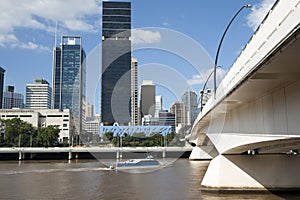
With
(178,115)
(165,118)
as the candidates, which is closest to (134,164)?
(178,115)

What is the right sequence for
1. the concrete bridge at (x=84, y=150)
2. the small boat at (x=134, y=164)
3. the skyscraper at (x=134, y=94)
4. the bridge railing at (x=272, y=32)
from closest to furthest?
the bridge railing at (x=272, y=32) < the small boat at (x=134, y=164) < the concrete bridge at (x=84, y=150) < the skyscraper at (x=134, y=94)

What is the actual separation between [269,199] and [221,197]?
2.86m

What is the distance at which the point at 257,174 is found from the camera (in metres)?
22.6

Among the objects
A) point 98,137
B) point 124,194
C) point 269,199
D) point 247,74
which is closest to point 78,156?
point 98,137

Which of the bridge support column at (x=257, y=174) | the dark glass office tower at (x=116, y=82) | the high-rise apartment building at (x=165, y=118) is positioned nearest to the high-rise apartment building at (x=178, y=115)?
the high-rise apartment building at (x=165, y=118)

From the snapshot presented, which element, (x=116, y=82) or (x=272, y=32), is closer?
(x=272, y=32)

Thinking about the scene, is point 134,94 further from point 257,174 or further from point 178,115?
point 257,174

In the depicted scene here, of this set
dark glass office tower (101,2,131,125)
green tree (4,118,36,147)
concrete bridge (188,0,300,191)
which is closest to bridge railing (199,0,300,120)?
concrete bridge (188,0,300,191)

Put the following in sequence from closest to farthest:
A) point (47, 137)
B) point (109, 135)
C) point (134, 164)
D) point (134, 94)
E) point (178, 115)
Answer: point (134, 164), point (134, 94), point (178, 115), point (47, 137), point (109, 135)

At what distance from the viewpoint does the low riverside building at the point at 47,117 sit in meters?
141

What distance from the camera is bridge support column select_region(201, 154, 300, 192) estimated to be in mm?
22156

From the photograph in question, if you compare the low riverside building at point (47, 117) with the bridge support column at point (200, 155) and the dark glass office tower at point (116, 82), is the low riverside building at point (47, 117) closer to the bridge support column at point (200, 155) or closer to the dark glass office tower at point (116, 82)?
the dark glass office tower at point (116, 82)

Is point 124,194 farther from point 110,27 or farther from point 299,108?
point 110,27

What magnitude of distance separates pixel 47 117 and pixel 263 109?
13876 centimetres
